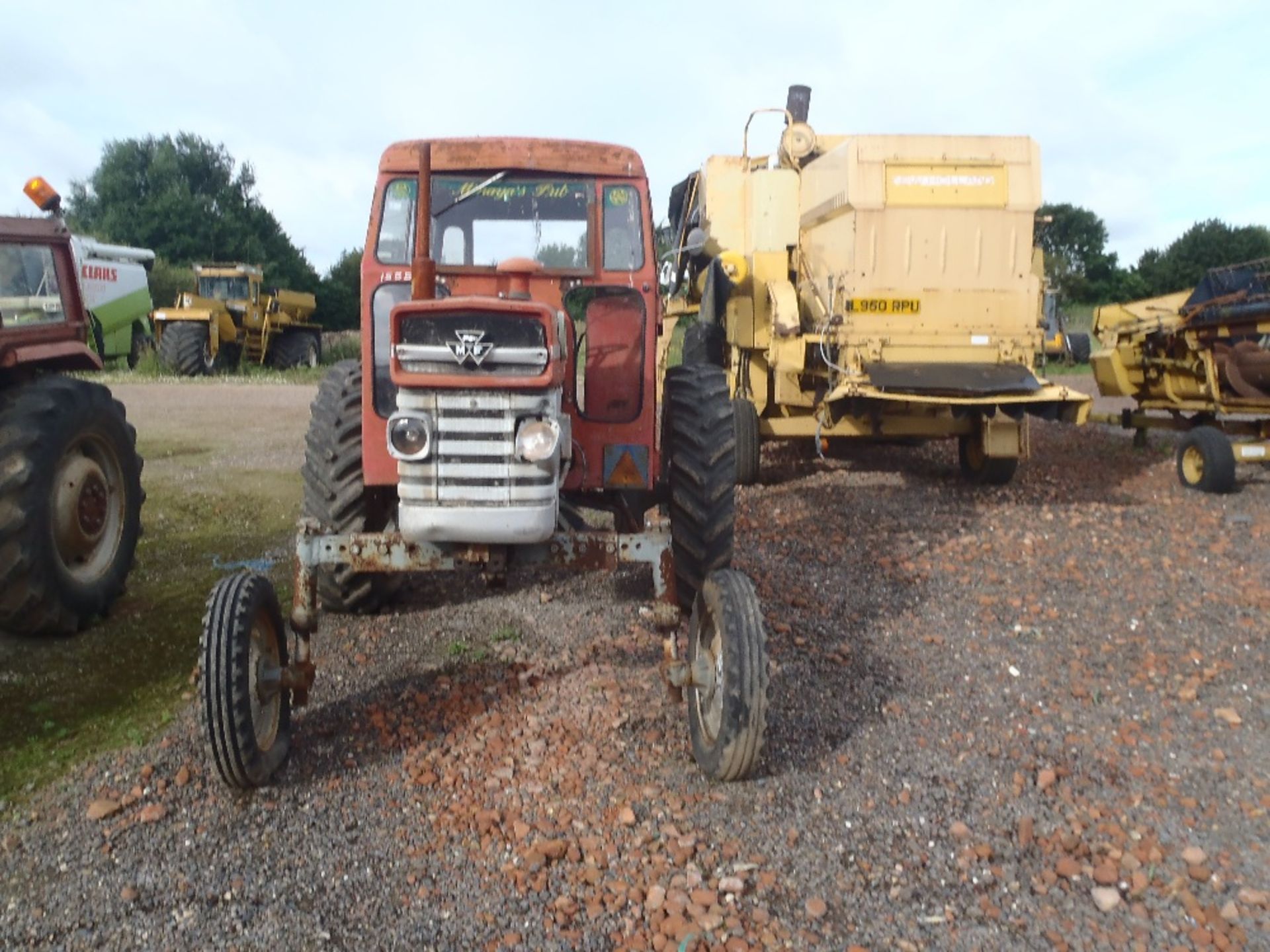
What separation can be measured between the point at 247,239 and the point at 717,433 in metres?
45.2

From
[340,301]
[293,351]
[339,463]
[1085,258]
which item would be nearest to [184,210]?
[340,301]

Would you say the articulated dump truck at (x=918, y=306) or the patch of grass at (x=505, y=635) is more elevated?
the articulated dump truck at (x=918, y=306)

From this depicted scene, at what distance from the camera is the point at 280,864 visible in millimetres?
2830

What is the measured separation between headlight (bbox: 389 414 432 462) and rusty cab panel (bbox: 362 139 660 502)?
923 millimetres

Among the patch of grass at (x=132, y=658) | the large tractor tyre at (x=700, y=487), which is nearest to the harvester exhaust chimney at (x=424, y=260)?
the large tractor tyre at (x=700, y=487)

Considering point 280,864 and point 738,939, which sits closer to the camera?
point 738,939

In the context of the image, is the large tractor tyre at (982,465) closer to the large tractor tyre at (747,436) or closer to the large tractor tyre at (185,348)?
the large tractor tyre at (747,436)

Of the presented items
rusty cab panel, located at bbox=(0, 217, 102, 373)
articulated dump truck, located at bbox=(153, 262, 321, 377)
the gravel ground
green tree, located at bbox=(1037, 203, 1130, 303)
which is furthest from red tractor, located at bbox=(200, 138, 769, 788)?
green tree, located at bbox=(1037, 203, 1130, 303)

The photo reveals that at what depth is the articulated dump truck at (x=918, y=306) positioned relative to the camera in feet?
24.8

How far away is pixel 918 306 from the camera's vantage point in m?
7.96

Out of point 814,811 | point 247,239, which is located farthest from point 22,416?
point 247,239

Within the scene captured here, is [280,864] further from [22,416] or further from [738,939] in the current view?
[22,416]

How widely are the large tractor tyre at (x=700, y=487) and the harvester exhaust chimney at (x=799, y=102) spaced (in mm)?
5789

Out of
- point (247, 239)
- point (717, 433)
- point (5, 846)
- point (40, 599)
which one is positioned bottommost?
point (5, 846)
